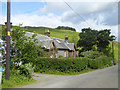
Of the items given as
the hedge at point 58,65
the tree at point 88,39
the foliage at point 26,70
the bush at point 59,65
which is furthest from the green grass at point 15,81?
the tree at point 88,39

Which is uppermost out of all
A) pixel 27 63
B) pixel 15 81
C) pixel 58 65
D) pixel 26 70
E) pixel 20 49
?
pixel 20 49

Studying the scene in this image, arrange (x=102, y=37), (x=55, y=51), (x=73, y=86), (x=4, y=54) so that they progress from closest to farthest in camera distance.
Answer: (x=73, y=86)
(x=4, y=54)
(x=55, y=51)
(x=102, y=37)

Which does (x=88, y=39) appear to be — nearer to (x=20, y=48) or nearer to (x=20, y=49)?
(x=20, y=49)

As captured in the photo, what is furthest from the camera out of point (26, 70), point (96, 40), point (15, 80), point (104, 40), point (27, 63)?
point (96, 40)

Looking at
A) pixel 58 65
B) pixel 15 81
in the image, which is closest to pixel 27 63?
→ pixel 15 81

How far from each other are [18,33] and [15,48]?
3.91ft

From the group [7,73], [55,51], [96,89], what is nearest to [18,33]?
[7,73]

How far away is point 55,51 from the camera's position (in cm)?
3200

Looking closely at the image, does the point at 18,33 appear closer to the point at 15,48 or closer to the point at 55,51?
the point at 15,48

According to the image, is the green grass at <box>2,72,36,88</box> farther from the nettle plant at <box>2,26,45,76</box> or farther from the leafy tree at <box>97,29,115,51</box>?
the leafy tree at <box>97,29,115,51</box>

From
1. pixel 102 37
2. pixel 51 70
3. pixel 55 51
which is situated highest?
pixel 102 37

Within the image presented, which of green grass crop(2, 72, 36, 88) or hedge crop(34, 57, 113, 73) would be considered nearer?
green grass crop(2, 72, 36, 88)

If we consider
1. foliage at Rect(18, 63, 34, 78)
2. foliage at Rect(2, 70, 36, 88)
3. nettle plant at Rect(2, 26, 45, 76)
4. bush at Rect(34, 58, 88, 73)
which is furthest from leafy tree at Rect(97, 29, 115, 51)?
foliage at Rect(2, 70, 36, 88)

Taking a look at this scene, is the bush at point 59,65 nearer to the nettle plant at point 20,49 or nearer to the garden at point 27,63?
the garden at point 27,63
